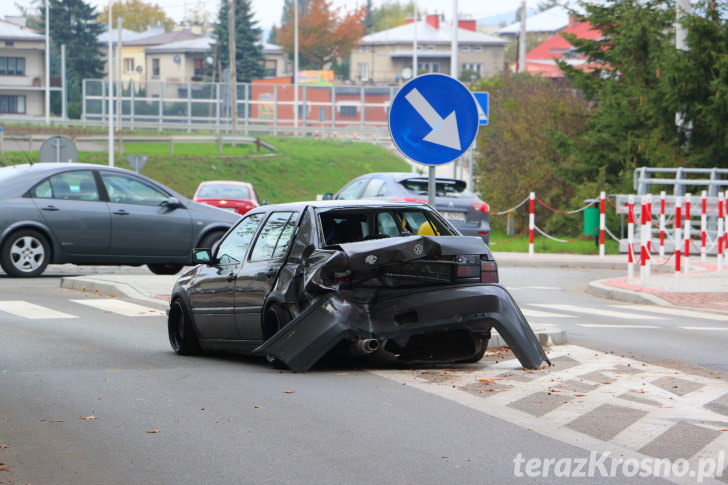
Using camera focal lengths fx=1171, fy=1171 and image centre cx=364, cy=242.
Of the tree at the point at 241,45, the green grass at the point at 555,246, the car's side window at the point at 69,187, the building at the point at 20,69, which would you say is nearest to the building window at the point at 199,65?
the tree at the point at 241,45

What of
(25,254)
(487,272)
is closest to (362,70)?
(25,254)

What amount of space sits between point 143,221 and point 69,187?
1205 mm

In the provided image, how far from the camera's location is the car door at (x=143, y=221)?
17703 millimetres

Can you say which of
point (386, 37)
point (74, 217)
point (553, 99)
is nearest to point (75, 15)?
point (386, 37)

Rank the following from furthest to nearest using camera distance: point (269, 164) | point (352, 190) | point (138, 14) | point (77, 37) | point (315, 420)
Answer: point (138, 14) → point (77, 37) → point (269, 164) → point (352, 190) → point (315, 420)

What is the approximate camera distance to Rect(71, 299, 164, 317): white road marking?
13.8 metres

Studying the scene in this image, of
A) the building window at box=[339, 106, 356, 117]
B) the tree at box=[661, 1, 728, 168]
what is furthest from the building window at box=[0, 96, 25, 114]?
the tree at box=[661, 1, 728, 168]

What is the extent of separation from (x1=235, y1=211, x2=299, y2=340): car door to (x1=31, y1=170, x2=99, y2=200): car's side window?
8.49 metres

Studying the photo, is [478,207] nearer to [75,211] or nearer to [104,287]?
[75,211]

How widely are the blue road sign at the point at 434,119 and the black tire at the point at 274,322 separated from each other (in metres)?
2.26

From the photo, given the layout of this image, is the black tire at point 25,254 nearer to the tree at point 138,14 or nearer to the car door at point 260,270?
the car door at point 260,270

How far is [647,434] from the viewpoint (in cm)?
660

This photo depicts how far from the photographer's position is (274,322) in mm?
9164

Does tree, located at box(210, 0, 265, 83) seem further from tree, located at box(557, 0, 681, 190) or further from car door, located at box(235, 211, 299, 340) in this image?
car door, located at box(235, 211, 299, 340)
